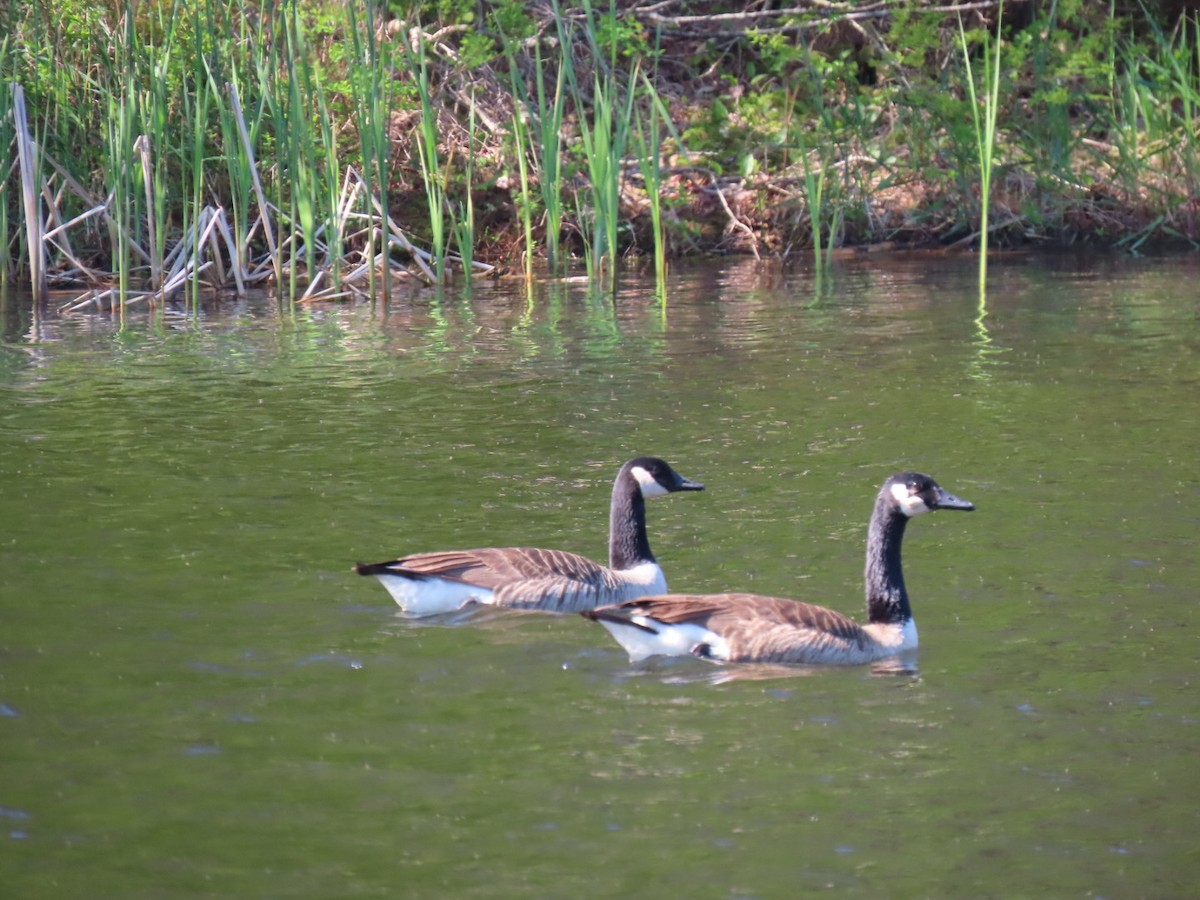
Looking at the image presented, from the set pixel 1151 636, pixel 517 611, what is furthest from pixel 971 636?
pixel 517 611

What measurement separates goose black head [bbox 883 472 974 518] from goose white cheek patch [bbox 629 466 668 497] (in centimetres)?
106

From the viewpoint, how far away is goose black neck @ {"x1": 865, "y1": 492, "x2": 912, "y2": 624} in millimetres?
6668

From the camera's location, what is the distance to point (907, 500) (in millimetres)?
7020

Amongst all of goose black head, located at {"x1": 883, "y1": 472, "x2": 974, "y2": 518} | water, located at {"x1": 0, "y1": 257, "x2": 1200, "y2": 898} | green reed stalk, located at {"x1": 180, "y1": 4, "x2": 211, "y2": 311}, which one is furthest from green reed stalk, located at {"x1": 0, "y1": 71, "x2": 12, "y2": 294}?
goose black head, located at {"x1": 883, "y1": 472, "x2": 974, "y2": 518}

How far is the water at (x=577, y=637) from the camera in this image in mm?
4746

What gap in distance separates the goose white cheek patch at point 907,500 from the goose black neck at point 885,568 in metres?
0.03

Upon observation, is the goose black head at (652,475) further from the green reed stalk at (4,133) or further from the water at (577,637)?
the green reed stalk at (4,133)

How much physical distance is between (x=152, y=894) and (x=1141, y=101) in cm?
1709

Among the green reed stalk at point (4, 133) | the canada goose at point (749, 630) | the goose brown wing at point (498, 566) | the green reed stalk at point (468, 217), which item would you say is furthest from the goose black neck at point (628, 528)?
the green reed stalk at point (4, 133)

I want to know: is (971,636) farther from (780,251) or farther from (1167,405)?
(780,251)

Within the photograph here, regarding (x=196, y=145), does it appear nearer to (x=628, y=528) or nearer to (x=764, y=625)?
(x=628, y=528)

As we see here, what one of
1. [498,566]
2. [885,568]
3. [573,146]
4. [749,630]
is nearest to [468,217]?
[573,146]

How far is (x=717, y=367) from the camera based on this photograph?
42.0ft

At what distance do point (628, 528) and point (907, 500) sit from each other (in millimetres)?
1168
